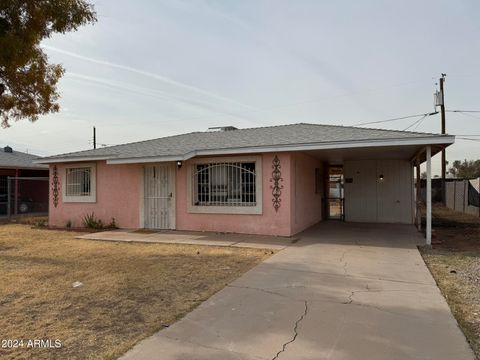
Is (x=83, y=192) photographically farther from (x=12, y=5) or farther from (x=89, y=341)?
(x=89, y=341)

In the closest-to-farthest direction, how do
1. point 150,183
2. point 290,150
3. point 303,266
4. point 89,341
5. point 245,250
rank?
point 89,341, point 303,266, point 245,250, point 290,150, point 150,183

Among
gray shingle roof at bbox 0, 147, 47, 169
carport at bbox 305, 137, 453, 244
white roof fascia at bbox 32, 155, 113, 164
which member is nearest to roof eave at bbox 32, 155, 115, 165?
white roof fascia at bbox 32, 155, 113, 164

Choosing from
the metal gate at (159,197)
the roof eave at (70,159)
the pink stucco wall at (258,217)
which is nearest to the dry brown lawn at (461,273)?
the pink stucco wall at (258,217)

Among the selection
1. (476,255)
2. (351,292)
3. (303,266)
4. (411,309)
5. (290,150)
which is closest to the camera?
(411,309)

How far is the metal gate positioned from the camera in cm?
1203

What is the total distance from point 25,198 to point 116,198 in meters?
9.98

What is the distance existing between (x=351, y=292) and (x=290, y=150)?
206 inches

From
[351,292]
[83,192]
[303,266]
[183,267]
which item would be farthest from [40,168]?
[351,292]

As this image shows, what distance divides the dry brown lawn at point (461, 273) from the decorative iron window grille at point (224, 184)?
15.5 feet

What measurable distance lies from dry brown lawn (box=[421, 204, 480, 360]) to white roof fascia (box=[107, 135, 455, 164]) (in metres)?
2.49

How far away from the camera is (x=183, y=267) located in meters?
6.90

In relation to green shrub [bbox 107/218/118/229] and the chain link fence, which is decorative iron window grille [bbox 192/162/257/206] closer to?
green shrub [bbox 107/218/118/229]

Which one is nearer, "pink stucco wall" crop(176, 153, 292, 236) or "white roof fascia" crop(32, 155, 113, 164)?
"pink stucco wall" crop(176, 153, 292, 236)

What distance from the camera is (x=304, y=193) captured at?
12.2m
